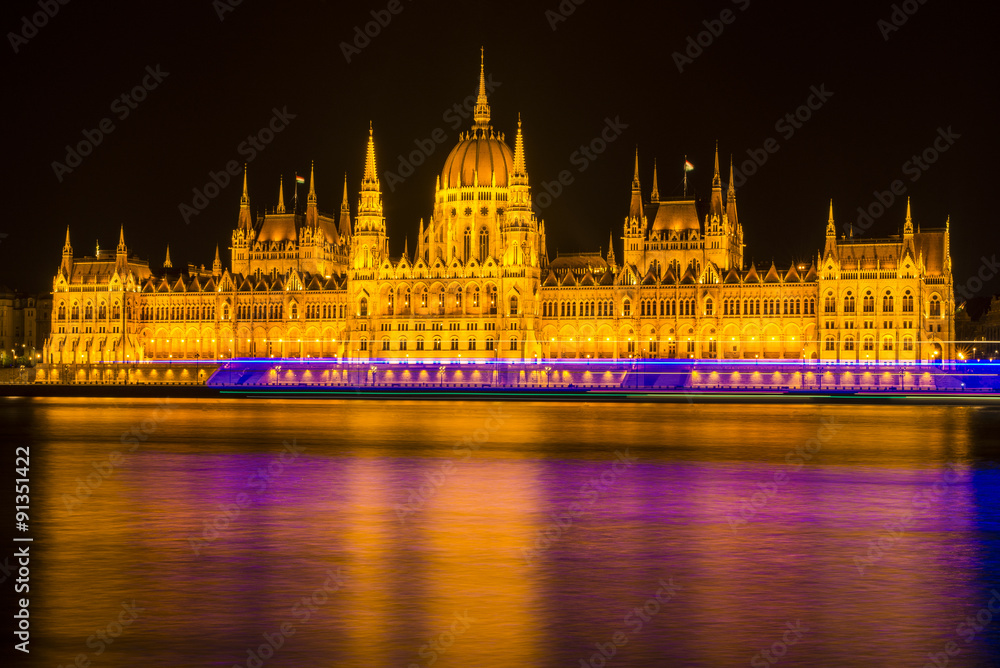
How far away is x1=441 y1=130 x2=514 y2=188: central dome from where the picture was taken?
124875 millimetres

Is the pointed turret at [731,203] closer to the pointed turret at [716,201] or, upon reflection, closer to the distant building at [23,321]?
the pointed turret at [716,201]

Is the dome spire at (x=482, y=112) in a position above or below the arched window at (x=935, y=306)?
above

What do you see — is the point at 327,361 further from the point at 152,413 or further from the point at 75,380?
the point at 152,413

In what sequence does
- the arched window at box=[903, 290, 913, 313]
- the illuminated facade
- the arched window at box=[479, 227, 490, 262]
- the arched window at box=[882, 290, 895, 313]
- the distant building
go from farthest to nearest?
the distant building → the arched window at box=[479, 227, 490, 262] → the illuminated facade → the arched window at box=[882, 290, 895, 313] → the arched window at box=[903, 290, 913, 313]

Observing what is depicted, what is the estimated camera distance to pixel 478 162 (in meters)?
126

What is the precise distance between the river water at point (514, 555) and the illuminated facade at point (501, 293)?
68.0m

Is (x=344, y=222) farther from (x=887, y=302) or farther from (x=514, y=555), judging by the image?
(x=514, y=555)

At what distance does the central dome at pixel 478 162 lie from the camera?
410 feet

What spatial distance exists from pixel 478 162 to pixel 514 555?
10788 centimetres

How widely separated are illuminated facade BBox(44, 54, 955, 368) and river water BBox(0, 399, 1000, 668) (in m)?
68.0

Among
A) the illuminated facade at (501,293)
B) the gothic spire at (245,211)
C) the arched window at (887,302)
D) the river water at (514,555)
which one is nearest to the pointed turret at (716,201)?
the illuminated facade at (501,293)

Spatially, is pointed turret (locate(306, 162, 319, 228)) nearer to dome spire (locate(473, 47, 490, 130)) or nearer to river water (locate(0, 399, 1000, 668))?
dome spire (locate(473, 47, 490, 130))

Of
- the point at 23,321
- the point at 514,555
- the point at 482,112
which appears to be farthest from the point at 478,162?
the point at 514,555

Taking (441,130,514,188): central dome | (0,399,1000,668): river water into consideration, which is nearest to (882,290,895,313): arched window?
(441,130,514,188): central dome
